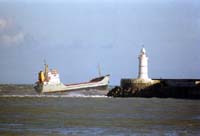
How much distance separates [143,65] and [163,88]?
11.6 ft

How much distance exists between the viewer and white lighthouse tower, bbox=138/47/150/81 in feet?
261

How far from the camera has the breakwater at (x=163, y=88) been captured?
78250 mm

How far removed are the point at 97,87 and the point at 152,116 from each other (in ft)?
198

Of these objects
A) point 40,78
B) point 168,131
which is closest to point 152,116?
point 168,131

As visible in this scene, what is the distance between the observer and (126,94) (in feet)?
277

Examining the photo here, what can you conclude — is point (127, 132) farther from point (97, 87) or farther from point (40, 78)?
point (97, 87)

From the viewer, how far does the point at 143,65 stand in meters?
79.9

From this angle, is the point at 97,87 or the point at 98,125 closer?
the point at 98,125

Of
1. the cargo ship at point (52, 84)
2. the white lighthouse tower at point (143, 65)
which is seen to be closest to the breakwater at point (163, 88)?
the white lighthouse tower at point (143, 65)

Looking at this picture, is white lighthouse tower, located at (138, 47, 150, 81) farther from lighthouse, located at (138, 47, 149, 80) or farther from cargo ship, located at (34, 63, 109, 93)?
cargo ship, located at (34, 63, 109, 93)

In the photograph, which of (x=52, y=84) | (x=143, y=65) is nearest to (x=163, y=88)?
(x=143, y=65)

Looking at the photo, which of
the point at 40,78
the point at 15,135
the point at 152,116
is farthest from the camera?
the point at 40,78

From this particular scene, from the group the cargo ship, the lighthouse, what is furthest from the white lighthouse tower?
the cargo ship

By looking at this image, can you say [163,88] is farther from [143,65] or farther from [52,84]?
[52,84]
